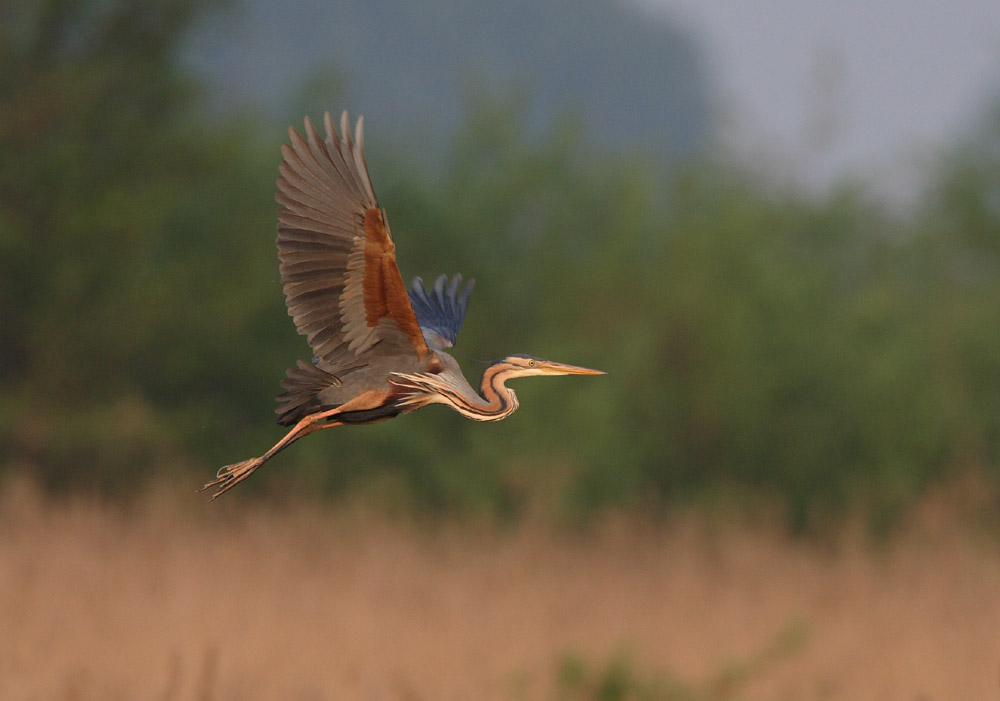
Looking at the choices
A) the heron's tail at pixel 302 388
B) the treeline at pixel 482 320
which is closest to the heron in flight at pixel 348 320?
the heron's tail at pixel 302 388

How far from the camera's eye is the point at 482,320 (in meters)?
12.0

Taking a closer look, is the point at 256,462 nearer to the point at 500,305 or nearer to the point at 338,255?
the point at 338,255

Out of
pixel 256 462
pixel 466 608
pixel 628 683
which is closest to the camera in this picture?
pixel 256 462

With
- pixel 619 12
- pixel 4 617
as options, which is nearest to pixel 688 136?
pixel 619 12

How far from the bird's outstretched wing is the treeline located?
8625mm

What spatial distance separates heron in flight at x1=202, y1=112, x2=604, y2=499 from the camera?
1.68 meters

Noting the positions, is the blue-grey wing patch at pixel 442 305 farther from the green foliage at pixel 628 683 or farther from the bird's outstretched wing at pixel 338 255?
the green foliage at pixel 628 683

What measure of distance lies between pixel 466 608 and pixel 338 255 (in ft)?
18.9

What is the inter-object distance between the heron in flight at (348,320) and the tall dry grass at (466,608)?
6.42 feet

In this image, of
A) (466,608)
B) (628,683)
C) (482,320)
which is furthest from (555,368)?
(482,320)

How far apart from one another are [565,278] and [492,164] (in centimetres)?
175

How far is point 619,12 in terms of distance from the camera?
244 feet

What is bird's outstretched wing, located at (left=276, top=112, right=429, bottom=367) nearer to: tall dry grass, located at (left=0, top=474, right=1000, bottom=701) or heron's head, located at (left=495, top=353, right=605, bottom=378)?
heron's head, located at (left=495, top=353, right=605, bottom=378)

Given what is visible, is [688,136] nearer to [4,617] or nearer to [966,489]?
[966,489]
